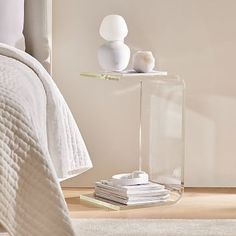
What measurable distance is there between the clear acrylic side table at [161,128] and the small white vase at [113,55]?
15cm

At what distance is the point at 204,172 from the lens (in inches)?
155

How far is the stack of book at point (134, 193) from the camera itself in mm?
3387

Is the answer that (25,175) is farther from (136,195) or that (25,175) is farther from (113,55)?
(113,55)

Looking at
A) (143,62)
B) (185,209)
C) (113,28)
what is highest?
(113,28)

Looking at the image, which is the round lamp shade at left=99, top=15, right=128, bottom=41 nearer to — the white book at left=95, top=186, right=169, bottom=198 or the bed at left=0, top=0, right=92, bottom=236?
the white book at left=95, top=186, right=169, bottom=198

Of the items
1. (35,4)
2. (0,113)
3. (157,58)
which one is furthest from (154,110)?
(0,113)

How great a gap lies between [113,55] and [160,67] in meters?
0.42

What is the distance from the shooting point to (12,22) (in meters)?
3.45

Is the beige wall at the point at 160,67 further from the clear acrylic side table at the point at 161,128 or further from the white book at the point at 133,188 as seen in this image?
the white book at the point at 133,188

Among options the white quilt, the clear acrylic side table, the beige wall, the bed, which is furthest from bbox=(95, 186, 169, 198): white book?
the white quilt

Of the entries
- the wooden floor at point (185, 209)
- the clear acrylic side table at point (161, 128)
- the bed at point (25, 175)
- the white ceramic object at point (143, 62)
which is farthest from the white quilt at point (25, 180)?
the clear acrylic side table at point (161, 128)

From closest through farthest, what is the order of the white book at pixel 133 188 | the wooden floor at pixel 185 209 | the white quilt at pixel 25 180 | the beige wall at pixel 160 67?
the white quilt at pixel 25 180, the wooden floor at pixel 185 209, the white book at pixel 133 188, the beige wall at pixel 160 67

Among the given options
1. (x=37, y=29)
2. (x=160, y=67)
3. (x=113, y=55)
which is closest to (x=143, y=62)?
(x=113, y=55)

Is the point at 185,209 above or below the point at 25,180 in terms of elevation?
below
